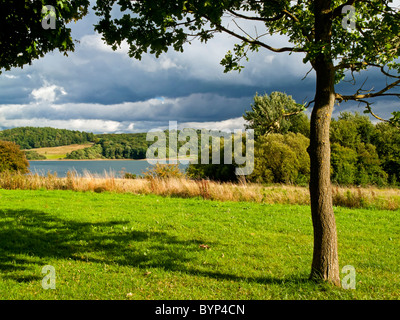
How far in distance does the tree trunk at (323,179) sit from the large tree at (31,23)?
387 cm

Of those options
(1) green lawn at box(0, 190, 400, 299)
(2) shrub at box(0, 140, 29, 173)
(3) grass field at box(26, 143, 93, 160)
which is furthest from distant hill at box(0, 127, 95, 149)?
(1) green lawn at box(0, 190, 400, 299)

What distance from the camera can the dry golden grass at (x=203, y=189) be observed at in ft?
41.8

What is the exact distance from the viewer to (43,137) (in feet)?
194

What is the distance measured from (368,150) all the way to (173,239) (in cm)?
3406

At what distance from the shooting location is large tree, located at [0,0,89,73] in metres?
4.10

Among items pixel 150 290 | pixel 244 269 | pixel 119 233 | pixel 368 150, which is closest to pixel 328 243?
pixel 244 269

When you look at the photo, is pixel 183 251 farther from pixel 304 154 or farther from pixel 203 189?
pixel 304 154

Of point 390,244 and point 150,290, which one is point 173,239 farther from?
point 390,244

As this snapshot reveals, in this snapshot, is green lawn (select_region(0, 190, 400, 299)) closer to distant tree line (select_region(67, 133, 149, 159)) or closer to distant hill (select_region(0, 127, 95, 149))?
distant tree line (select_region(67, 133, 149, 159))
